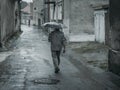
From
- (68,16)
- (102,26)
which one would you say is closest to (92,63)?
(102,26)

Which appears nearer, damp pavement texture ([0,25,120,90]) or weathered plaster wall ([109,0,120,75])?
damp pavement texture ([0,25,120,90])

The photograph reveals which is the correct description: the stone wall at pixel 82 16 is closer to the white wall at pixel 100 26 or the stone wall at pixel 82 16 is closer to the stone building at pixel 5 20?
the white wall at pixel 100 26

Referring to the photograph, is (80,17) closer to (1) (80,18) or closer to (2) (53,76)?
(1) (80,18)

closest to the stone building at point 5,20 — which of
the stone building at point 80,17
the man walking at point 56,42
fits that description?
the stone building at point 80,17

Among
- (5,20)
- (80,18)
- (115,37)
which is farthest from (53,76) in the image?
(80,18)

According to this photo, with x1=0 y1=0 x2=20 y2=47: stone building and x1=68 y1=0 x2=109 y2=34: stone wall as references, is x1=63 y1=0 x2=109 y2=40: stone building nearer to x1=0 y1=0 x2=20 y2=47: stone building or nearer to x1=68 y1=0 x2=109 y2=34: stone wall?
x1=68 y1=0 x2=109 y2=34: stone wall

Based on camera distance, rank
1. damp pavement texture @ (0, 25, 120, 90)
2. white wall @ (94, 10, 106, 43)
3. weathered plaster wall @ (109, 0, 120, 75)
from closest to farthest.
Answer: damp pavement texture @ (0, 25, 120, 90), weathered plaster wall @ (109, 0, 120, 75), white wall @ (94, 10, 106, 43)

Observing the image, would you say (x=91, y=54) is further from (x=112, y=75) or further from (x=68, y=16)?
(x=68, y=16)

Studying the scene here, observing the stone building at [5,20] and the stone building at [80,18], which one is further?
the stone building at [80,18]

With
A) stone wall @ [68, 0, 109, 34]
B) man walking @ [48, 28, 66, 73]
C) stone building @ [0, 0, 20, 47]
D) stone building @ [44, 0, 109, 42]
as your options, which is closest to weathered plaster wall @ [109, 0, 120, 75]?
man walking @ [48, 28, 66, 73]

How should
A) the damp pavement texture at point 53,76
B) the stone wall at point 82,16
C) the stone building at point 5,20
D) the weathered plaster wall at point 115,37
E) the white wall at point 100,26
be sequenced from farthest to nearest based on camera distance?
the stone wall at point 82,16 → the stone building at point 5,20 → the white wall at point 100,26 → the weathered plaster wall at point 115,37 → the damp pavement texture at point 53,76

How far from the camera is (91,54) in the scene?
65.1 feet

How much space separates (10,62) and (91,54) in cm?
550

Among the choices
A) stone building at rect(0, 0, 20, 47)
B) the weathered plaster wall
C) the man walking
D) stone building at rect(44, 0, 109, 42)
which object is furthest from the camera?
stone building at rect(44, 0, 109, 42)
